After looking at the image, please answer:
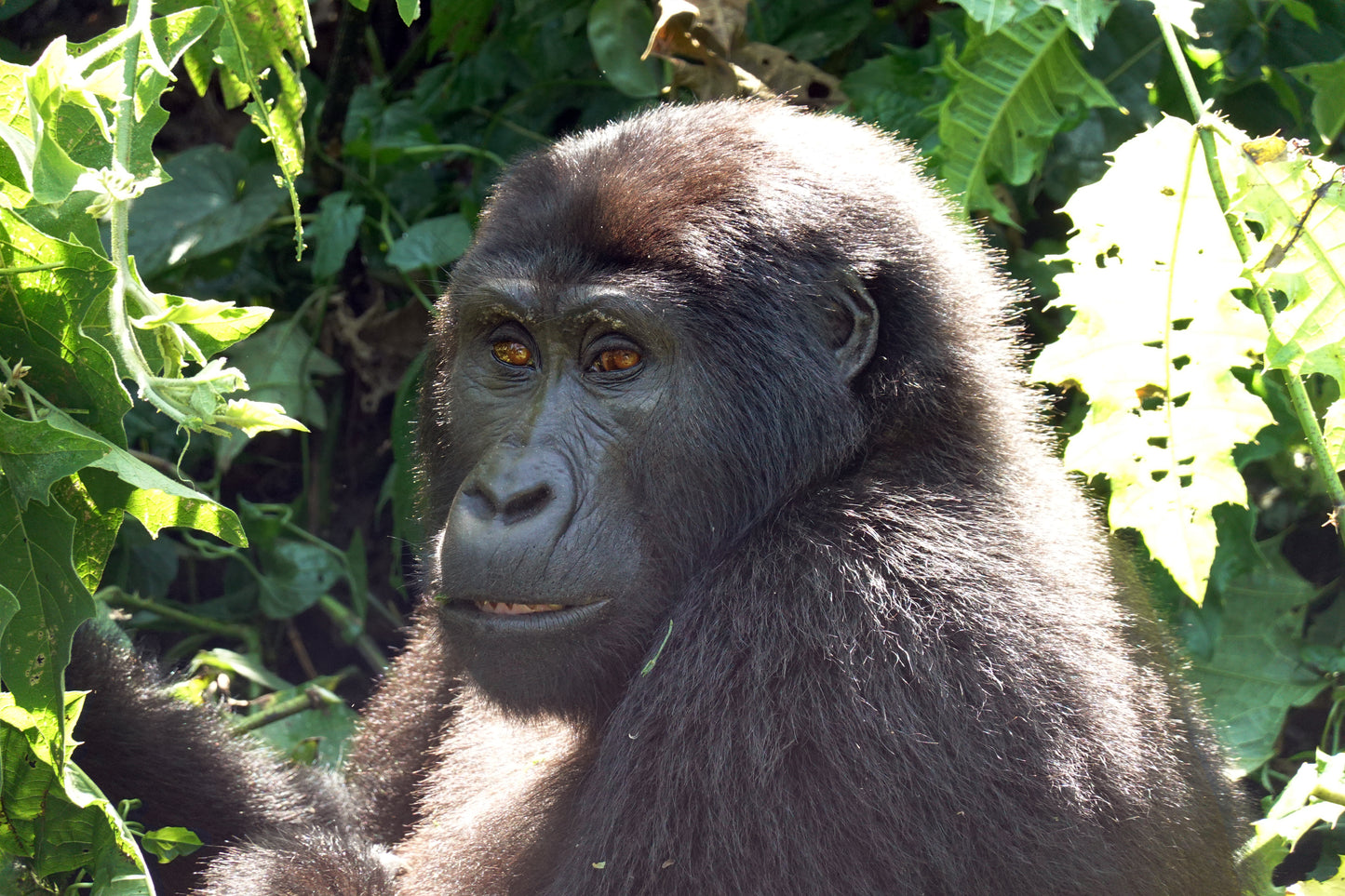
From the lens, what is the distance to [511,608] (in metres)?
2.51

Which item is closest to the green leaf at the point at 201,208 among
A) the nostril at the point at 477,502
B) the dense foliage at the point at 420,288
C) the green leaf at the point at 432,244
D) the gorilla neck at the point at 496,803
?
the dense foliage at the point at 420,288

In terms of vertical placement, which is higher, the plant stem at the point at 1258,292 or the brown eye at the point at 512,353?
the plant stem at the point at 1258,292

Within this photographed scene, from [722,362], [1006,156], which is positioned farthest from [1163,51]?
[722,362]

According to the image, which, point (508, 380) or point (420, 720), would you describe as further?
point (420, 720)

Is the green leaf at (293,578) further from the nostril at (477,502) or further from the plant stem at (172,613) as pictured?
the nostril at (477,502)

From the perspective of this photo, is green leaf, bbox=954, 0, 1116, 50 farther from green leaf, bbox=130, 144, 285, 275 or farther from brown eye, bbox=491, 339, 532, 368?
green leaf, bbox=130, 144, 285, 275

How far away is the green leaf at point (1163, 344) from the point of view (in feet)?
8.55

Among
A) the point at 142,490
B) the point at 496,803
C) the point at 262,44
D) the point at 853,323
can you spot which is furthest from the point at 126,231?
the point at 496,803

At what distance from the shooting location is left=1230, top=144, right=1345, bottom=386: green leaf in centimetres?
245

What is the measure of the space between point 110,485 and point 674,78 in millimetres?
2320

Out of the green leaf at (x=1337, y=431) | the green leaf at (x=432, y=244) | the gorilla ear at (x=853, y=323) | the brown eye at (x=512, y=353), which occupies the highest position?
the green leaf at (x=1337, y=431)

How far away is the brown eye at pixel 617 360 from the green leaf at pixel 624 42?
1.68 metres

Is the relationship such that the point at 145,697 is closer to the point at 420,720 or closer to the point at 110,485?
the point at 420,720

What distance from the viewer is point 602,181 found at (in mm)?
2814
